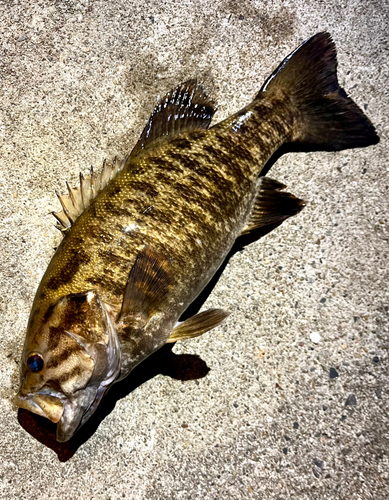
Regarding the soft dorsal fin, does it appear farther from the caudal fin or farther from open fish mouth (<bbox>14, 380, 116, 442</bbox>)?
open fish mouth (<bbox>14, 380, 116, 442</bbox>)

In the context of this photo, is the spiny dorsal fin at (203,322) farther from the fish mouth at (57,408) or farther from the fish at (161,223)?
the fish mouth at (57,408)

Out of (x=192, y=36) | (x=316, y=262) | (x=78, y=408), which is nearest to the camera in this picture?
(x=78, y=408)

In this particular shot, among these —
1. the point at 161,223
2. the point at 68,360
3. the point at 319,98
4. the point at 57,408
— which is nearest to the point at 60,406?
the point at 57,408

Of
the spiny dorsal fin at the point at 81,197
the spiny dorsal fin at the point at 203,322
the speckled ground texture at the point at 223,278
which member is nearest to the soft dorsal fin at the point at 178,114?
the spiny dorsal fin at the point at 81,197

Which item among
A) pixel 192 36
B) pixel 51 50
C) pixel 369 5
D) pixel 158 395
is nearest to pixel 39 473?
pixel 158 395

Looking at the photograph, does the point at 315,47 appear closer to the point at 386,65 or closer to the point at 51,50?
the point at 386,65
